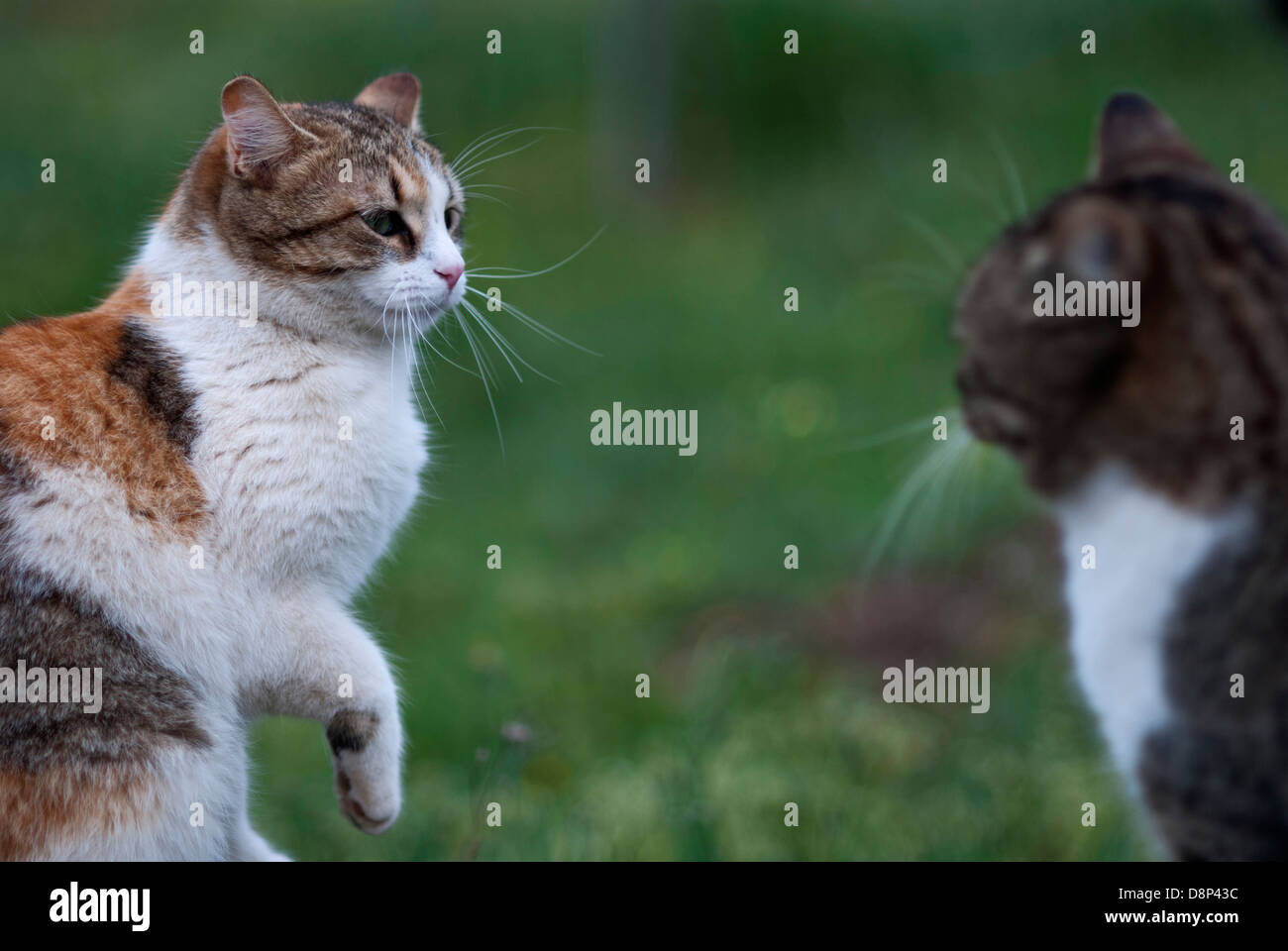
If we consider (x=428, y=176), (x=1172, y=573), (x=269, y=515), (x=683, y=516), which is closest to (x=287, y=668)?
(x=269, y=515)

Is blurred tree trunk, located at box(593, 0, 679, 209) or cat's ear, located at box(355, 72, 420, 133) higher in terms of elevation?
blurred tree trunk, located at box(593, 0, 679, 209)

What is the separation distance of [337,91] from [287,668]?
5126 millimetres

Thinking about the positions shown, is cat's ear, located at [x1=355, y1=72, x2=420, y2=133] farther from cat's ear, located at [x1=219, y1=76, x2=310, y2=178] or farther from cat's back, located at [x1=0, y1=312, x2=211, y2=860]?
cat's back, located at [x1=0, y1=312, x2=211, y2=860]

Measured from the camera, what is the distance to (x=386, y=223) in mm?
2367

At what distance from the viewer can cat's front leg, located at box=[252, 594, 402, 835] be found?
2.25m

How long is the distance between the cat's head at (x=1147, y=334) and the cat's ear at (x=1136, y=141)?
0.02 meters

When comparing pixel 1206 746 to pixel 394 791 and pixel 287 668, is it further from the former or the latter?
pixel 287 668

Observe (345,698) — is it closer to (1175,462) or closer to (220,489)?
(220,489)

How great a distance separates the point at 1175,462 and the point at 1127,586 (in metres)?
0.22

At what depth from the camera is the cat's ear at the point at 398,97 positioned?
2707mm

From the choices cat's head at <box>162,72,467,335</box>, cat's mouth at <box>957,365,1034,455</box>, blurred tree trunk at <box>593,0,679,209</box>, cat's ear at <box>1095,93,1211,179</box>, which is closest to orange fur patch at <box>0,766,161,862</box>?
cat's head at <box>162,72,467,335</box>

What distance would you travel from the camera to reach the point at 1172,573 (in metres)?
2.13

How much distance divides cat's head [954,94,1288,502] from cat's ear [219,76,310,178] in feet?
4.16

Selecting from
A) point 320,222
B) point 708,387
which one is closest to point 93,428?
point 320,222
